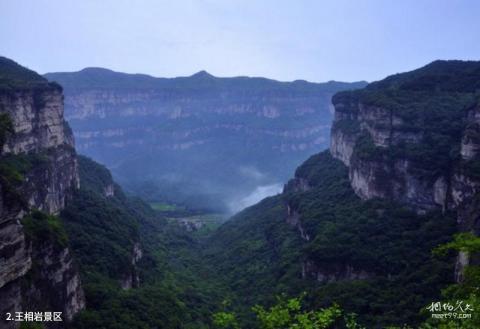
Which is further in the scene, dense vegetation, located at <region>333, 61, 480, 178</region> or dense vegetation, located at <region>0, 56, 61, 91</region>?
dense vegetation, located at <region>333, 61, 480, 178</region>

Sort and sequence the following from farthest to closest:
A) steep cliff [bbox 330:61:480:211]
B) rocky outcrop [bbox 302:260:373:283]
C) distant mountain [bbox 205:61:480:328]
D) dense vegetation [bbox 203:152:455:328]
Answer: rocky outcrop [bbox 302:260:373:283] < steep cliff [bbox 330:61:480:211] < distant mountain [bbox 205:61:480:328] < dense vegetation [bbox 203:152:455:328]

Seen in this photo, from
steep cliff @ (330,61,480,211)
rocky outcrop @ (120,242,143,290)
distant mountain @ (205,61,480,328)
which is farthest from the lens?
rocky outcrop @ (120,242,143,290)

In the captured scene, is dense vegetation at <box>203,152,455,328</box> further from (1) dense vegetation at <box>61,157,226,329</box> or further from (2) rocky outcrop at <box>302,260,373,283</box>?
(1) dense vegetation at <box>61,157,226,329</box>

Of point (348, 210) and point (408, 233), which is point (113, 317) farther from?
point (348, 210)

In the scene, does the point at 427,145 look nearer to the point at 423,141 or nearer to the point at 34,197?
the point at 423,141

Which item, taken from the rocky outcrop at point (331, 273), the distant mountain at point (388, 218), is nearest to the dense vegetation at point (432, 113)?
the distant mountain at point (388, 218)

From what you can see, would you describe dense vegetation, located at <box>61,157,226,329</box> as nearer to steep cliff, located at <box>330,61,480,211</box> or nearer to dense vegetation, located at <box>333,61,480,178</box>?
steep cliff, located at <box>330,61,480,211</box>

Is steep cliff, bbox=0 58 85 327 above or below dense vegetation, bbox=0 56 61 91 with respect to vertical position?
below

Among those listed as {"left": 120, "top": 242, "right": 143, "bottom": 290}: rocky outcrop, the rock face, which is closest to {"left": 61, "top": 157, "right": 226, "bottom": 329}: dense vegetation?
{"left": 120, "top": 242, "right": 143, "bottom": 290}: rocky outcrop

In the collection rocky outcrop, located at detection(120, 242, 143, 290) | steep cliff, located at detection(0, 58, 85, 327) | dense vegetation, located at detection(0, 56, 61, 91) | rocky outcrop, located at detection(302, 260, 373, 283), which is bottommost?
rocky outcrop, located at detection(120, 242, 143, 290)

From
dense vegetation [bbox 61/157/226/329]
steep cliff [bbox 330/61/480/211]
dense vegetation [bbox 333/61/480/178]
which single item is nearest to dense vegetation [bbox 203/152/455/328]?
steep cliff [bbox 330/61/480/211]
